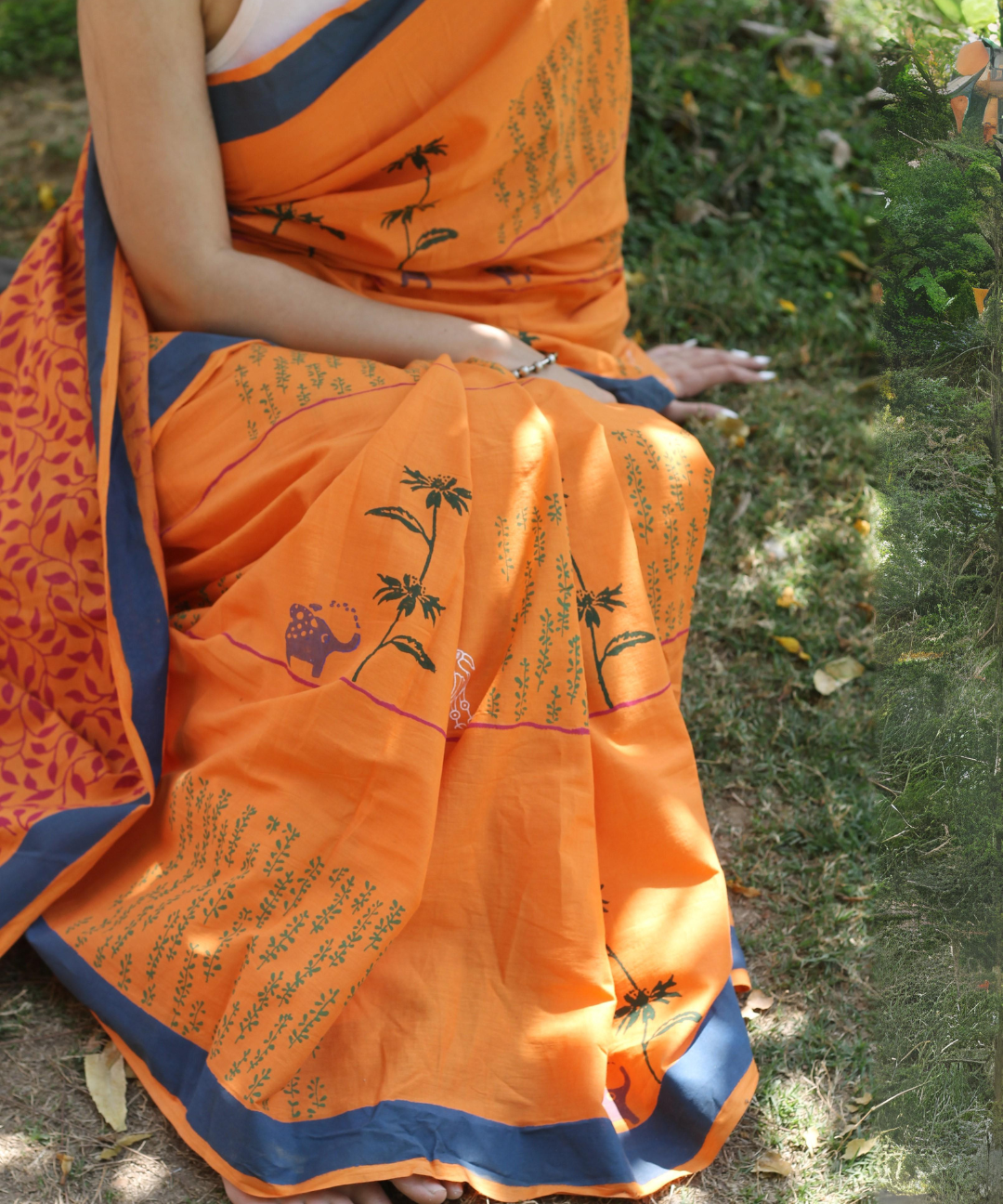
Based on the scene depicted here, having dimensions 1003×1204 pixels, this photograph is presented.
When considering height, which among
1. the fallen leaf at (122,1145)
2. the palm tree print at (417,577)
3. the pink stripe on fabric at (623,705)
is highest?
the palm tree print at (417,577)

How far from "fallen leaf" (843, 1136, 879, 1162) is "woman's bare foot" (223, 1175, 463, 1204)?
613 mm

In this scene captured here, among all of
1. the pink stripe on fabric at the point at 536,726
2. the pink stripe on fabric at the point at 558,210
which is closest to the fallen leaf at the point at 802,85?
the pink stripe on fabric at the point at 558,210

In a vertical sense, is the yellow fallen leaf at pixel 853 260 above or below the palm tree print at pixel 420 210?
below

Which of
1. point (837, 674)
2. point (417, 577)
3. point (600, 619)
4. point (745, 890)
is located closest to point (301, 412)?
point (417, 577)

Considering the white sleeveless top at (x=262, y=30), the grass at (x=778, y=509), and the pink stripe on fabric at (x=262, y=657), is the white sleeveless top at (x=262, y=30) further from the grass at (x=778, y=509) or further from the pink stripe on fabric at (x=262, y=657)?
the grass at (x=778, y=509)

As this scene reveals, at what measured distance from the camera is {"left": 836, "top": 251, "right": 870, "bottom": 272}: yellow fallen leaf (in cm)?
350

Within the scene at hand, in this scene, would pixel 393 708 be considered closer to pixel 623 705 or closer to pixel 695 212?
pixel 623 705

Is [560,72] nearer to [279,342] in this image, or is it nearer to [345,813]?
[279,342]

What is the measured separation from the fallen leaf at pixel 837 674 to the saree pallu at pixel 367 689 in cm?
59

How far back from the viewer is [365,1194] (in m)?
1.55

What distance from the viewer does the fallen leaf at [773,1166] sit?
1.65 meters

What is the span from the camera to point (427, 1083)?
156cm

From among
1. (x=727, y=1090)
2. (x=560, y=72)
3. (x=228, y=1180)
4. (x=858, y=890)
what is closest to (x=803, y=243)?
(x=560, y=72)

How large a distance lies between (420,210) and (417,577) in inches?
32.1
